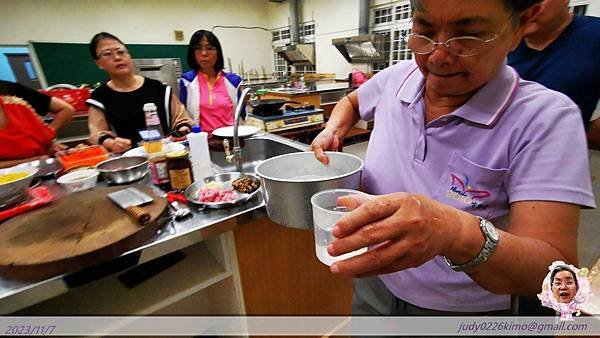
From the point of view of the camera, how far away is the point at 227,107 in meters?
2.47

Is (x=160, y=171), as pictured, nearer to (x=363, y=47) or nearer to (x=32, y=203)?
(x=32, y=203)

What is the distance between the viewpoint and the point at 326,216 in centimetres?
58

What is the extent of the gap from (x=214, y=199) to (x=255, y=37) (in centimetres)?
764

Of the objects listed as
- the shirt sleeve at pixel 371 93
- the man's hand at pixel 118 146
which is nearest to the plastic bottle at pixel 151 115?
the man's hand at pixel 118 146

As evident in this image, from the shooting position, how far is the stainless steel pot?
717 mm

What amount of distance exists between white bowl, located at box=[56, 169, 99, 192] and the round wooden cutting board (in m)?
0.16

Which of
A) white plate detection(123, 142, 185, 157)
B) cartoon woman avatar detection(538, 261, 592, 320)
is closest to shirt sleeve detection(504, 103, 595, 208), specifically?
cartoon woman avatar detection(538, 261, 592, 320)

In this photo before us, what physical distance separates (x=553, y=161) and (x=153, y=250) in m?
1.00

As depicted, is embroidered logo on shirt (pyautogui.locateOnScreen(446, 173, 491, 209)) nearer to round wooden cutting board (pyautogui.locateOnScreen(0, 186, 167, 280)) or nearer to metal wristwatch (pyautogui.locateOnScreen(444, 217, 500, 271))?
metal wristwatch (pyautogui.locateOnScreen(444, 217, 500, 271))

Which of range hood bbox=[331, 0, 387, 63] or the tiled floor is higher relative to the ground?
range hood bbox=[331, 0, 387, 63]

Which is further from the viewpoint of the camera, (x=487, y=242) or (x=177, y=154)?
(x=177, y=154)

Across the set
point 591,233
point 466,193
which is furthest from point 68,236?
point 591,233

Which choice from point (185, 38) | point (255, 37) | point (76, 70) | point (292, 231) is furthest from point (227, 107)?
point (255, 37)

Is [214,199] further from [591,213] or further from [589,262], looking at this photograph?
[591,213]
